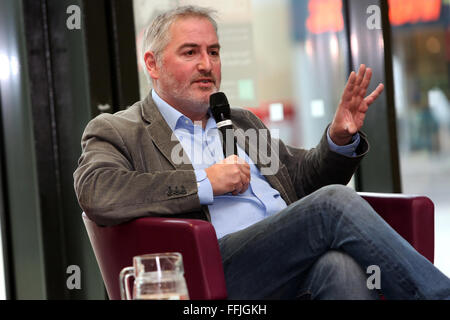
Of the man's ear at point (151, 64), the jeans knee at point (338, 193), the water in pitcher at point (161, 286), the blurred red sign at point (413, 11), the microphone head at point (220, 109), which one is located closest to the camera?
the water in pitcher at point (161, 286)

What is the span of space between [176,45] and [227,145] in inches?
16.6

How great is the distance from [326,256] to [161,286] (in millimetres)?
686

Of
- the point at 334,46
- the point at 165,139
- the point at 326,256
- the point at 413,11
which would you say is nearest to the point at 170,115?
the point at 165,139

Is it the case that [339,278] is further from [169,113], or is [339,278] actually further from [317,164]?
[169,113]

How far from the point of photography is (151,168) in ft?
7.31

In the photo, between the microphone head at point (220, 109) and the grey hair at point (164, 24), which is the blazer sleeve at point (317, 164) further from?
the grey hair at point (164, 24)

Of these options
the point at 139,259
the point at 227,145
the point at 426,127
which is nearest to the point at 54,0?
the point at 227,145

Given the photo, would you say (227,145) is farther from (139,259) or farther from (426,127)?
(426,127)

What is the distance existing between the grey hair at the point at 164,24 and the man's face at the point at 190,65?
0.02 meters

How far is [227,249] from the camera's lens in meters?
2.06

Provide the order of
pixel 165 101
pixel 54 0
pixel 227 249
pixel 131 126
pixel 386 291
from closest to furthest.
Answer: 1. pixel 386 291
2. pixel 227 249
3. pixel 131 126
4. pixel 165 101
5. pixel 54 0

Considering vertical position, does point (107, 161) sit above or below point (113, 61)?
below

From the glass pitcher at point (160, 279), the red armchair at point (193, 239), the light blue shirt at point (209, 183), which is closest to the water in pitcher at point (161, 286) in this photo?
the glass pitcher at point (160, 279)

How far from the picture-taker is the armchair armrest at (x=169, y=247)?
1826 millimetres
